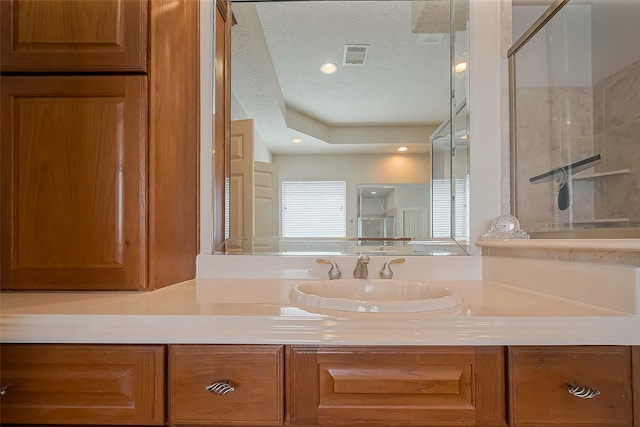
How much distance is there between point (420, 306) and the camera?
742 mm

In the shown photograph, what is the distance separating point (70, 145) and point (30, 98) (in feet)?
0.56

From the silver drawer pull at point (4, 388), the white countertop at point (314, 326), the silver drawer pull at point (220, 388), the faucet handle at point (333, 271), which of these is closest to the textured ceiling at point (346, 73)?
the faucet handle at point (333, 271)

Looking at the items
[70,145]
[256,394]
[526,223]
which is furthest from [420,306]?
[70,145]

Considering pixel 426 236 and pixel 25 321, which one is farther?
pixel 426 236

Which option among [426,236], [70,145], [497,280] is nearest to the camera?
[70,145]

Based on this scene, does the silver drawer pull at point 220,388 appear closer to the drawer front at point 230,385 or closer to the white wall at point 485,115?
the drawer front at point 230,385

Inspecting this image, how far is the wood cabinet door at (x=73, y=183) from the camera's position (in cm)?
93

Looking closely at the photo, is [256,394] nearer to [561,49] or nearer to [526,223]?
[526,223]

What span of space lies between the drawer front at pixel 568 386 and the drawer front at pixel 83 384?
73cm

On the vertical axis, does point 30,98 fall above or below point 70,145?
above

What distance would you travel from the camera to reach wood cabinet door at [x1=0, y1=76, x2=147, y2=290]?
3.04 ft

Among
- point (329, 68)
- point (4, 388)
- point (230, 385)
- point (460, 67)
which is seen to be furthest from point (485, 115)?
point (4, 388)

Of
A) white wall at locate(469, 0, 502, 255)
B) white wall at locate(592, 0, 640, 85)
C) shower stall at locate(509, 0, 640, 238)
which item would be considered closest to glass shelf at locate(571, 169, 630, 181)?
shower stall at locate(509, 0, 640, 238)

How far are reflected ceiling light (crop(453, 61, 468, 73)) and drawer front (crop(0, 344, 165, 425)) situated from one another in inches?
53.0
